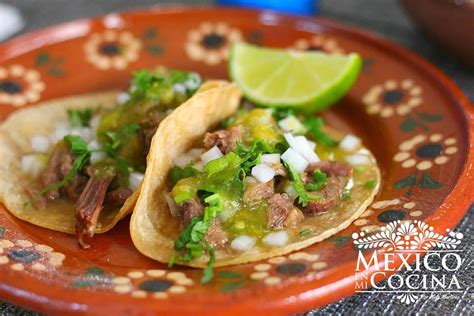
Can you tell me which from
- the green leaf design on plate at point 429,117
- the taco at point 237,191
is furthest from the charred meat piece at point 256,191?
the green leaf design on plate at point 429,117

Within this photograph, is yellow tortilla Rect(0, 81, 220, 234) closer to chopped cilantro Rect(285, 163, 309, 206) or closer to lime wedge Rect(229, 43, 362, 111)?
lime wedge Rect(229, 43, 362, 111)

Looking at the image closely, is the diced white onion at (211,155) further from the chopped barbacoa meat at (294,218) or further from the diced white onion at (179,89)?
the diced white onion at (179,89)

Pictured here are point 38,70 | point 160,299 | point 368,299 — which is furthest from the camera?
point 38,70

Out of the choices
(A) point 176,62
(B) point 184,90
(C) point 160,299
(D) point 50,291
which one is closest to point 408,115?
(B) point 184,90

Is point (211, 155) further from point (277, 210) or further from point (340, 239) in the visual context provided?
A: point (340, 239)

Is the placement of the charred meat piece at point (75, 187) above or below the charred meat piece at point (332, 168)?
below

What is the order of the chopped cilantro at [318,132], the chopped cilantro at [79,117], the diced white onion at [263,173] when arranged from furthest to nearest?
the chopped cilantro at [79,117]
the chopped cilantro at [318,132]
the diced white onion at [263,173]

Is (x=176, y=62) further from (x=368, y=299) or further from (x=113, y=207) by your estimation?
(x=368, y=299)

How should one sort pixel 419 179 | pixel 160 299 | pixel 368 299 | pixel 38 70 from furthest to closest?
pixel 38 70, pixel 419 179, pixel 368 299, pixel 160 299
